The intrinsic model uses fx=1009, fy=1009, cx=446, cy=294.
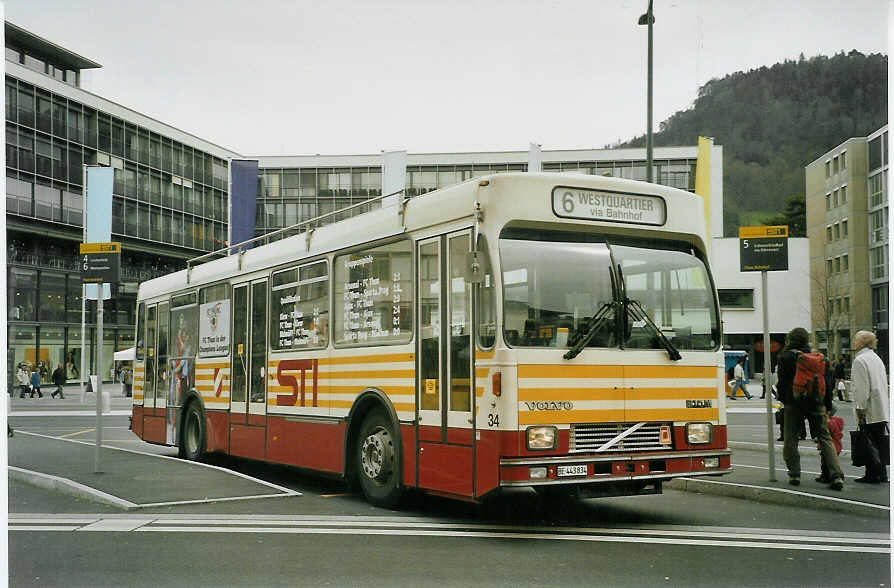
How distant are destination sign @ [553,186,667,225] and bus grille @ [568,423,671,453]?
6.28 ft

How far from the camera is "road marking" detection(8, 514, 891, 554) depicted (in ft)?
27.8

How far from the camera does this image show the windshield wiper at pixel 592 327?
884 centimetres

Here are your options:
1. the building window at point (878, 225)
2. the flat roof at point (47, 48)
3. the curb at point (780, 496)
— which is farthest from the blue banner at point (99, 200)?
the building window at point (878, 225)

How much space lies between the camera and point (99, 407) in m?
13.3

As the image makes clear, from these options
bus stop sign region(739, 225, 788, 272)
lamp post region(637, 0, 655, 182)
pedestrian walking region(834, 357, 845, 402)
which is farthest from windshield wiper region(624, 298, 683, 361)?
pedestrian walking region(834, 357, 845, 402)

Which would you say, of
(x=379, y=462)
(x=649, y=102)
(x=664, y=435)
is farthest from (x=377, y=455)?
(x=649, y=102)

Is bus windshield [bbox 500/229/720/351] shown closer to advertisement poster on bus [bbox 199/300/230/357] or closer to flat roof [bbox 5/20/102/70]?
advertisement poster on bus [bbox 199/300/230/357]

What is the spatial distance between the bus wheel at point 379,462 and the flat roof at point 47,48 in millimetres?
45384

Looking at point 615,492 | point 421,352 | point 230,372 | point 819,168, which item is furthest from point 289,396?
point 819,168

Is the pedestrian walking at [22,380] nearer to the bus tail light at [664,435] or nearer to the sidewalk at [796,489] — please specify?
the sidewalk at [796,489]

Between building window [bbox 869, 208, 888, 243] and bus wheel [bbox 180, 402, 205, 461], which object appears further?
building window [bbox 869, 208, 888, 243]

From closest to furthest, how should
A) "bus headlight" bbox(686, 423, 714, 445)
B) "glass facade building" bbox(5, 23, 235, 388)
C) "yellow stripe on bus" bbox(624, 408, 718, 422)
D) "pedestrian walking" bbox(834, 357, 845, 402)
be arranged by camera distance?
"yellow stripe on bus" bbox(624, 408, 718, 422) → "bus headlight" bbox(686, 423, 714, 445) → "pedestrian walking" bbox(834, 357, 845, 402) → "glass facade building" bbox(5, 23, 235, 388)

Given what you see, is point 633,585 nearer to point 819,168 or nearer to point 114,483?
point 114,483

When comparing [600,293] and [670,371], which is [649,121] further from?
[600,293]
